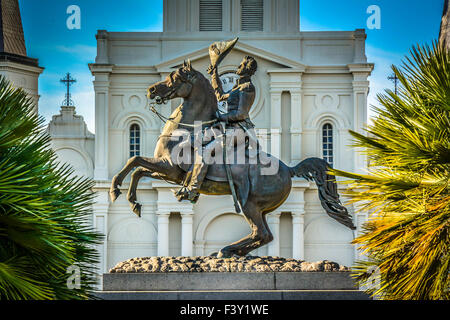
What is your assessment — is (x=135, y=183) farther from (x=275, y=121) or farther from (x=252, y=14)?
(x=252, y=14)

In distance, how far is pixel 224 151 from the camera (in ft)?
41.3

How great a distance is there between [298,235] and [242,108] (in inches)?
1077

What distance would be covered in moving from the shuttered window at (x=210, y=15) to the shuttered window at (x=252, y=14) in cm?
109

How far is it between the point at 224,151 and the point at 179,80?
3.73 feet

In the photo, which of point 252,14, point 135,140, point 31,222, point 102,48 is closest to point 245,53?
point 252,14

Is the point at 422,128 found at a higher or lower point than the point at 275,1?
lower

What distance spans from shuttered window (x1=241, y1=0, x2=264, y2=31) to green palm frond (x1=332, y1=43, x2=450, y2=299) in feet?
111

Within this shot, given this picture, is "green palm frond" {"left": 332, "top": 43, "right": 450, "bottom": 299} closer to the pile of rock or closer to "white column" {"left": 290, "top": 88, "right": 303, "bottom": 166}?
the pile of rock

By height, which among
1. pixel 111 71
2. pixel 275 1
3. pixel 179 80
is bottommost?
pixel 179 80

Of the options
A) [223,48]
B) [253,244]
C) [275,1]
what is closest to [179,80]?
[223,48]

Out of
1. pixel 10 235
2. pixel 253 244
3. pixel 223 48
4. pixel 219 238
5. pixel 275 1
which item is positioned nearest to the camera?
pixel 10 235

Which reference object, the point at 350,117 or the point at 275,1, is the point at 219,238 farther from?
the point at 275,1

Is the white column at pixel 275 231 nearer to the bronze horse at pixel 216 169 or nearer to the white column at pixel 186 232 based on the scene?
the white column at pixel 186 232
